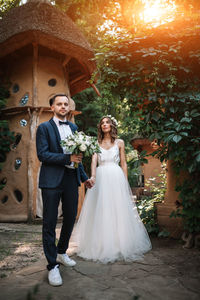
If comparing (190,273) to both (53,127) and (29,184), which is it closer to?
(53,127)

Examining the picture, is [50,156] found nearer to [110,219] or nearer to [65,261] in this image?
[65,261]

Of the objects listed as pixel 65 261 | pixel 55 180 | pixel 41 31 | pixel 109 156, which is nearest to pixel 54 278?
pixel 65 261

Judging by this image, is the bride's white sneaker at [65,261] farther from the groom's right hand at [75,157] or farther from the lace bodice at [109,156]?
the lace bodice at [109,156]

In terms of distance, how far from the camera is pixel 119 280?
8.87 feet

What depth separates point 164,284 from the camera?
8.39 feet

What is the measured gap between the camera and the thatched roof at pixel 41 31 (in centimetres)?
792

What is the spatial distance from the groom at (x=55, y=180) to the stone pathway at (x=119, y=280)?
0.21 meters

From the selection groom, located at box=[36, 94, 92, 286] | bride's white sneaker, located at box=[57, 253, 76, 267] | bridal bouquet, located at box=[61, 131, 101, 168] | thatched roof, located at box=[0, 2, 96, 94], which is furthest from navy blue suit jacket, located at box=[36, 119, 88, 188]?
thatched roof, located at box=[0, 2, 96, 94]

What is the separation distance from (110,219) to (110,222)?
0.05 metres

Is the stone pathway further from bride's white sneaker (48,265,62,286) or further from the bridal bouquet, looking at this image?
the bridal bouquet

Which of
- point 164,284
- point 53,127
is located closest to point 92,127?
point 53,127

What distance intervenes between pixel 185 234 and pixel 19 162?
6.29 meters

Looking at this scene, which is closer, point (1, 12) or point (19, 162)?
point (19, 162)

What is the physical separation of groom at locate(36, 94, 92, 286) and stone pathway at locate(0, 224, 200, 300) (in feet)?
0.70
